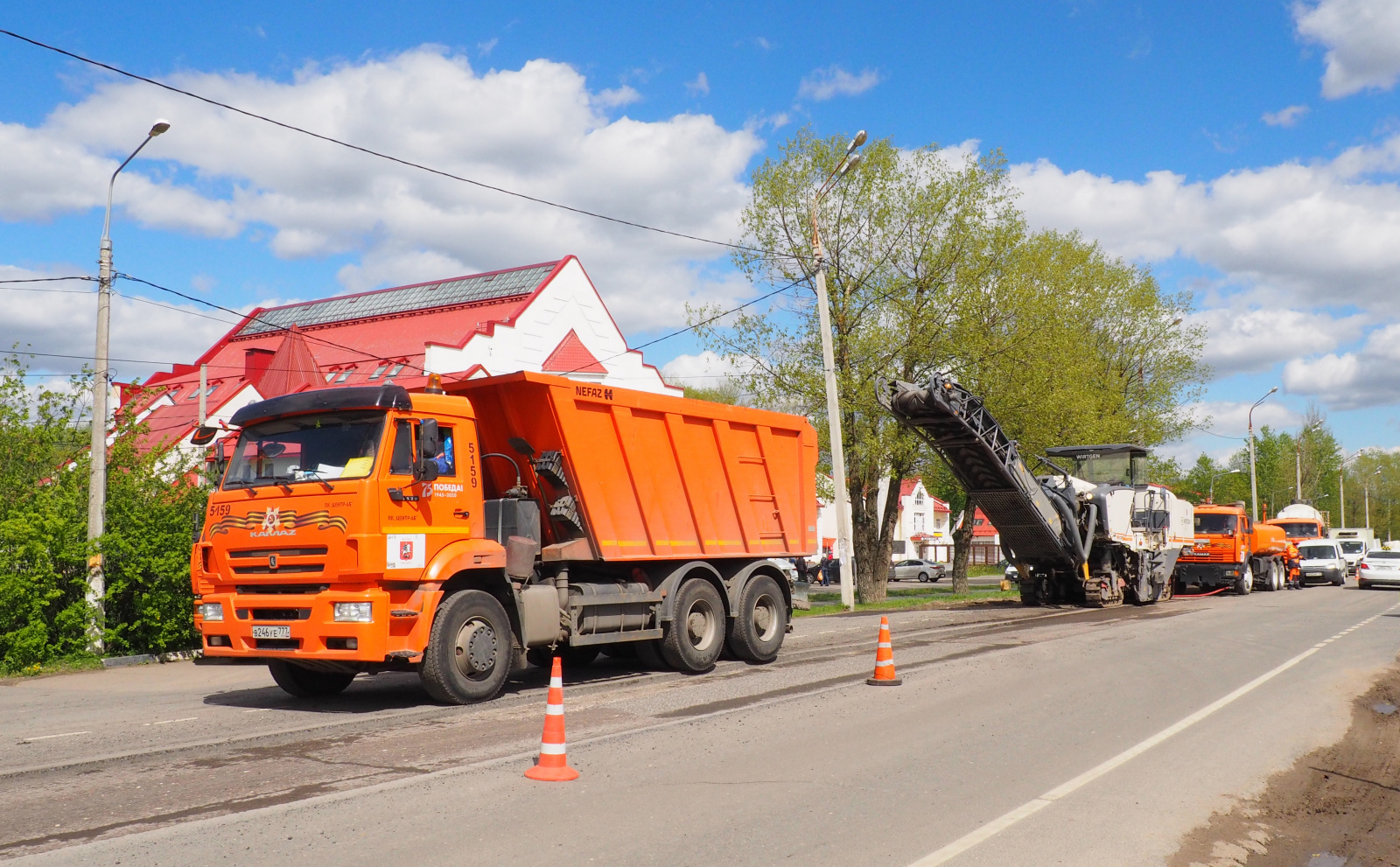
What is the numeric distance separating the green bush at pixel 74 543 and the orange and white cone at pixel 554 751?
996 cm

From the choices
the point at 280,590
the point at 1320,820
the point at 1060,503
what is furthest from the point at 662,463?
the point at 1060,503

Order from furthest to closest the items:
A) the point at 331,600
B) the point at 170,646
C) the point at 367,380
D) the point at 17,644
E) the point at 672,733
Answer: the point at 367,380
the point at 170,646
the point at 17,644
the point at 331,600
the point at 672,733

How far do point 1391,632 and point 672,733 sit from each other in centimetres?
1495

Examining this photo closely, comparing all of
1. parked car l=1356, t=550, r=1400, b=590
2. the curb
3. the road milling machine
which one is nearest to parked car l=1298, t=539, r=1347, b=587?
parked car l=1356, t=550, r=1400, b=590

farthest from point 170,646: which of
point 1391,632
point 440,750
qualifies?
point 1391,632

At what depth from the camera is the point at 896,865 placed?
511 cm

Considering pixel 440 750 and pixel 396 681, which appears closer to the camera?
pixel 440 750

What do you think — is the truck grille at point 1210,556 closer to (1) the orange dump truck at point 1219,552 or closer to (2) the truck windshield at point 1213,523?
(1) the orange dump truck at point 1219,552

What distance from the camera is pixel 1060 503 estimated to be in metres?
22.4

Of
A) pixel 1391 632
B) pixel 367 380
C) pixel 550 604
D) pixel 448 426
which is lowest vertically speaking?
pixel 1391 632

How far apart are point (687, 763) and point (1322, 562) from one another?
1631 inches

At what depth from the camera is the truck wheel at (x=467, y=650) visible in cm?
951

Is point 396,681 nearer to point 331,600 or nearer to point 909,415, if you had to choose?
point 331,600

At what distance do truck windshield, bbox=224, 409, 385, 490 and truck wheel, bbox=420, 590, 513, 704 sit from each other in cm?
152
